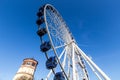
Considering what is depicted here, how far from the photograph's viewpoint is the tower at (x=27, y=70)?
3369 cm

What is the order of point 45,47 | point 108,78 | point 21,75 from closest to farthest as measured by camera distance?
point 108,78
point 45,47
point 21,75

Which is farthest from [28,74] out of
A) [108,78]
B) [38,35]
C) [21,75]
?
[108,78]

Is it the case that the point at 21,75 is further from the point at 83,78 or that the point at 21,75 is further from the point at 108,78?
the point at 108,78

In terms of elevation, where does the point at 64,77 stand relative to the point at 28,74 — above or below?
below

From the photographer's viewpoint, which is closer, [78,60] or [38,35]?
[38,35]

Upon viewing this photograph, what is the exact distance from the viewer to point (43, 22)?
18.3m

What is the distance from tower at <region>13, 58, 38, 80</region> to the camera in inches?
1326

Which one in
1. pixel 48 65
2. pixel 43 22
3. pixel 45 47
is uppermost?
pixel 43 22

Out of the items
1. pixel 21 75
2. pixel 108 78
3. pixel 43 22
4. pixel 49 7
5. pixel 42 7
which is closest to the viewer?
pixel 108 78

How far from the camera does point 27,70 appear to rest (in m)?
35.1

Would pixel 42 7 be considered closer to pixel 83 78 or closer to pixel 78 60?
pixel 78 60

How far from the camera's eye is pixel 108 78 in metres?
13.6

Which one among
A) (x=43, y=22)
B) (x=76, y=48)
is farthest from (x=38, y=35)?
(x=76, y=48)

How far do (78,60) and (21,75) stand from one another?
17.0 m
